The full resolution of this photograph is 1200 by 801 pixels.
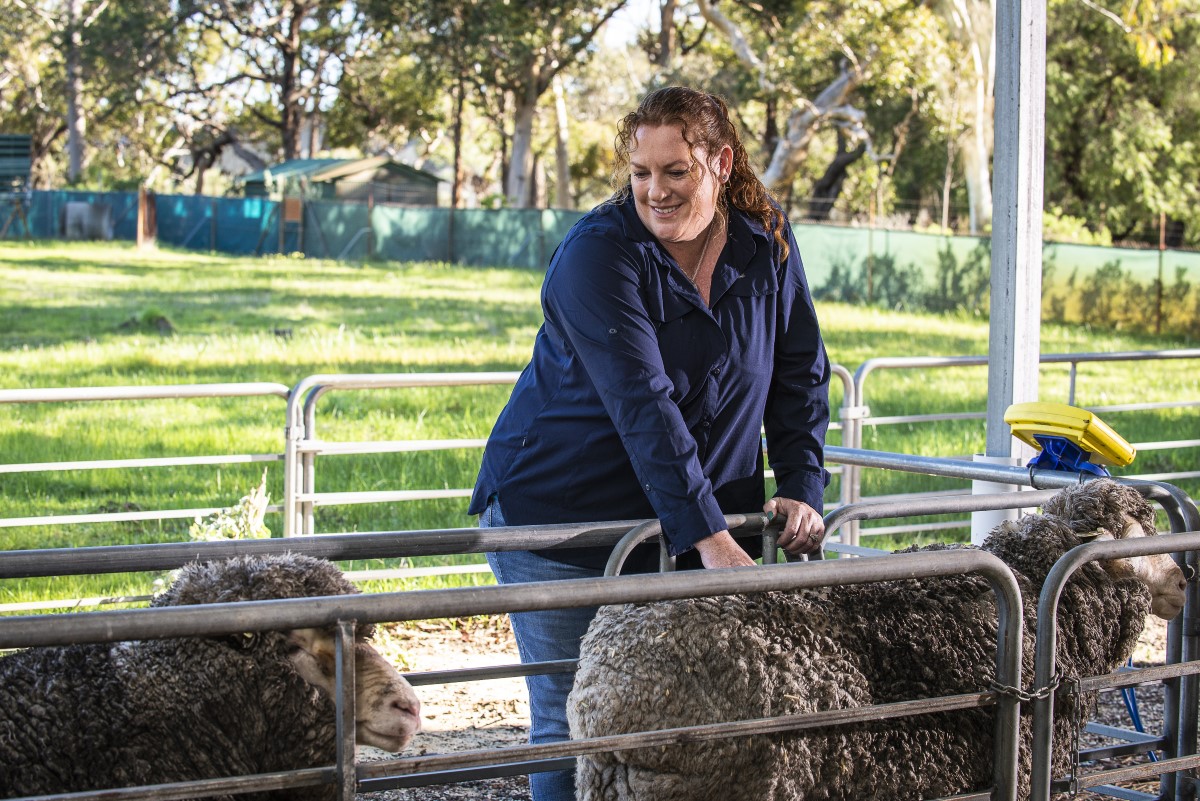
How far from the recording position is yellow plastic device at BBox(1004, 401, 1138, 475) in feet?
12.1

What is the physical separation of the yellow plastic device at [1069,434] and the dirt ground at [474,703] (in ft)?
3.46

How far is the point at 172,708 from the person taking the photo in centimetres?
238

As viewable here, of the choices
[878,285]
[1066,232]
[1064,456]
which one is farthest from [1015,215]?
[1066,232]

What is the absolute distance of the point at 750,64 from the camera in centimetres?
3048

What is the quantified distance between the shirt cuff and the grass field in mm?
4765

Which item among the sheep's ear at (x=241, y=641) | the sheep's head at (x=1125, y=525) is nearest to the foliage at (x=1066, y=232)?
the sheep's head at (x=1125, y=525)

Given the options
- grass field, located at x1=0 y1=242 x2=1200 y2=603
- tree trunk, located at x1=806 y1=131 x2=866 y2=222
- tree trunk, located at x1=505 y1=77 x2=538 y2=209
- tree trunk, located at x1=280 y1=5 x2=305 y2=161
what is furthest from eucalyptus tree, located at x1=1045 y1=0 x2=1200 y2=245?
tree trunk, located at x1=280 y1=5 x2=305 y2=161

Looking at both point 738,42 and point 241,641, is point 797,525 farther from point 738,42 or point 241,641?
point 738,42

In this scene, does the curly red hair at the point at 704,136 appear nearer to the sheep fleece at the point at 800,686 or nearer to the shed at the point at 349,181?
the sheep fleece at the point at 800,686

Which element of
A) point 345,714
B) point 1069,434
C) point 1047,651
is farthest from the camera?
point 1069,434

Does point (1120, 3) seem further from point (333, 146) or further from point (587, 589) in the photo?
point (333, 146)

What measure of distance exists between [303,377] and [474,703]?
27.7 feet

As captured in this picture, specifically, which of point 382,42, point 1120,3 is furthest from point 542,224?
point 382,42

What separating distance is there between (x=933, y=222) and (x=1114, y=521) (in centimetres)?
4394
